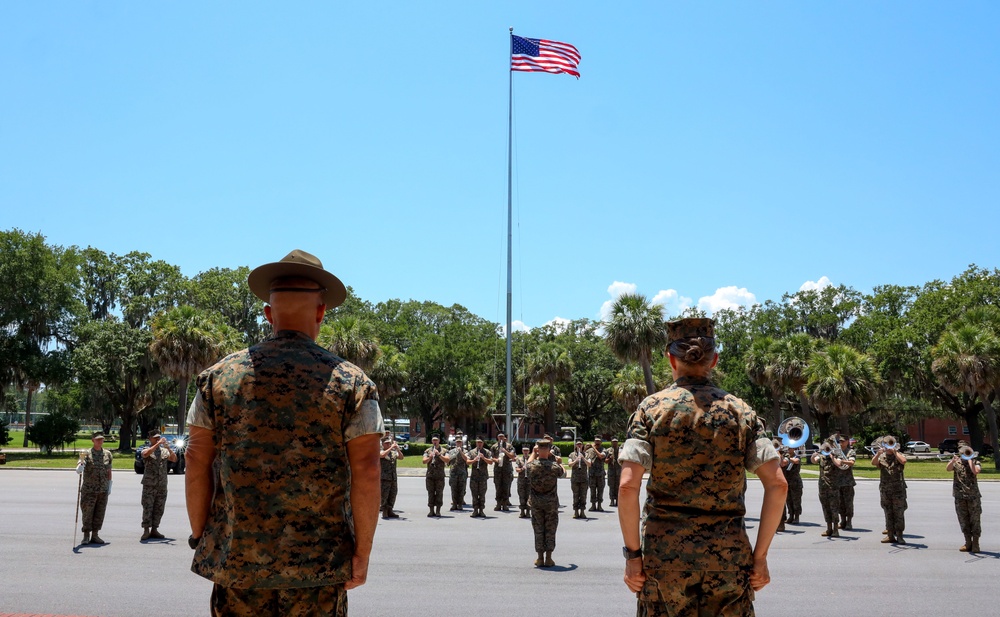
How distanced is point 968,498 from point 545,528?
6.94 m

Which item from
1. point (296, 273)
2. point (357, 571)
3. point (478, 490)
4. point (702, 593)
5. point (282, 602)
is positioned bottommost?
point (478, 490)

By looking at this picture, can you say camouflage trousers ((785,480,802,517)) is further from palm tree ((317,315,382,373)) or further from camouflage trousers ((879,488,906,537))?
palm tree ((317,315,382,373))

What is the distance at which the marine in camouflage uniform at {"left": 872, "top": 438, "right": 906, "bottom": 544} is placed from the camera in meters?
14.2

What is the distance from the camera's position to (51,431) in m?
45.2

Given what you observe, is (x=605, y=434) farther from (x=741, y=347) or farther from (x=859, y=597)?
(x=859, y=597)

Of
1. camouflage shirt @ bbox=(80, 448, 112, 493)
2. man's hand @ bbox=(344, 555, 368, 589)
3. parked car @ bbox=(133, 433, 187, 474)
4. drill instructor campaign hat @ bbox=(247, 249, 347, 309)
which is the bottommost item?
parked car @ bbox=(133, 433, 187, 474)

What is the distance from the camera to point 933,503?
71.6 ft

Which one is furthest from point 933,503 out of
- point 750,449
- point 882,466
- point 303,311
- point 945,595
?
point 303,311

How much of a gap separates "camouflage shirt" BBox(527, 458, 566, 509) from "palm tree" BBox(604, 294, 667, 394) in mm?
31173

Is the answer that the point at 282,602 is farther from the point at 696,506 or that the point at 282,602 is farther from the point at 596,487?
the point at 596,487

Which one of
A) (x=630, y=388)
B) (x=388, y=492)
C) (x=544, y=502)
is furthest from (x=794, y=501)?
(x=630, y=388)

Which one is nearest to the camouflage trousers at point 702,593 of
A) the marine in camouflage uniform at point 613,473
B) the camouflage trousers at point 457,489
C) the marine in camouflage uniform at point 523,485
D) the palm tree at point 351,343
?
the marine in camouflage uniform at point 523,485

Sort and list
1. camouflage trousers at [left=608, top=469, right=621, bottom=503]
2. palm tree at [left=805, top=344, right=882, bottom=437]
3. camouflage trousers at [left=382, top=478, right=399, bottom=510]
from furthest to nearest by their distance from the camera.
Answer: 1. palm tree at [left=805, top=344, right=882, bottom=437]
2. camouflage trousers at [left=608, top=469, right=621, bottom=503]
3. camouflage trousers at [left=382, top=478, right=399, bottom=510]

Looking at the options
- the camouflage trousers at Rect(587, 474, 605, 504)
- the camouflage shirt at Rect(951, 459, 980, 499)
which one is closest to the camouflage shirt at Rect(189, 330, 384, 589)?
the camouflage shirt at Rect(951, 459, 980, 499)
